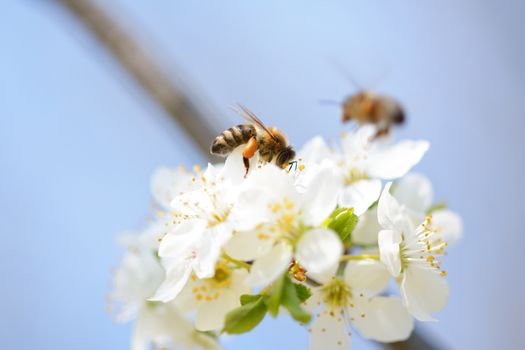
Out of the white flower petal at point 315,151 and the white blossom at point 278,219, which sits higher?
the white blossom at point 278,219

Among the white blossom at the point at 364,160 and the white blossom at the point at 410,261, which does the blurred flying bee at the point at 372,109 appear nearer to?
the white blossom at the point at 364,160

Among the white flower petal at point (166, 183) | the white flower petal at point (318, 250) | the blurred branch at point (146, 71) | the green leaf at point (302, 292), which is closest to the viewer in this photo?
the white flower petal at point (318, 250)

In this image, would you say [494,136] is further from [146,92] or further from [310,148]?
[310,148]

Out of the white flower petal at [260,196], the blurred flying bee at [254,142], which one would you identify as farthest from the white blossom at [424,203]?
the white flower petal at [260,196]

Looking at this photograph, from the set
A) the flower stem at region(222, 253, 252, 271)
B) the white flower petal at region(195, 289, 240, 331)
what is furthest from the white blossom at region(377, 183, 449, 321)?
the white flower petal at region(195, 289, 240, 331)

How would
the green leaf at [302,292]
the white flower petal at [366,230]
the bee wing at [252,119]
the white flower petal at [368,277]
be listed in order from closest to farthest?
the green leaf at [302,292]
the white flower petal at [368,277]
the bee wing at [252,119]
the white flower petal at [366,230]

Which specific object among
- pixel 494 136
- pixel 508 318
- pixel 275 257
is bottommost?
pixel 508 318

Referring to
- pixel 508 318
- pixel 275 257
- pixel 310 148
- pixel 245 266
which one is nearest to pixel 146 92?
pixel 310 148
